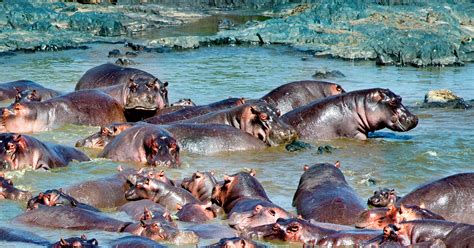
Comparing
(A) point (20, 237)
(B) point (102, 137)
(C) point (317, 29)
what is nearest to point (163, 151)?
(B) point (102, 137)

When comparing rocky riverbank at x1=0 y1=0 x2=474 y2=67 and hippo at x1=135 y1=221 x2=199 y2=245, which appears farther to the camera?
rocky riverbank at x1=0 y1=0 x2=474 y2=67

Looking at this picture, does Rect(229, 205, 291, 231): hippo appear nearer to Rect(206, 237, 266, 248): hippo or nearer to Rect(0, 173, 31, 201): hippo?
Rect(206, 237, 266, 248): hippo

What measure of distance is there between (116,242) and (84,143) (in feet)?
15.2

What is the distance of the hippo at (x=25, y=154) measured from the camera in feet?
30.2

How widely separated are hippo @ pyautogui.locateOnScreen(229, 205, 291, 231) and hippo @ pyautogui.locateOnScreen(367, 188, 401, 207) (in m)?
1.20

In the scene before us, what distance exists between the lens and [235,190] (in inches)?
325

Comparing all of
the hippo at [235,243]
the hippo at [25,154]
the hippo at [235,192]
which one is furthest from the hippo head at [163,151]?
the hippo at [235,243]

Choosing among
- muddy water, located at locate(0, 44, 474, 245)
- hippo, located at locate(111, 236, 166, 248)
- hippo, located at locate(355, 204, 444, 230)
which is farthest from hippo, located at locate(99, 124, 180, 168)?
hippo, located at locate(111, 236, 166, 248)

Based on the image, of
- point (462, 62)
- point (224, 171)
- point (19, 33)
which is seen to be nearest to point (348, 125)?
point (224, 171)

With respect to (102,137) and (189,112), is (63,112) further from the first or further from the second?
(189,112)

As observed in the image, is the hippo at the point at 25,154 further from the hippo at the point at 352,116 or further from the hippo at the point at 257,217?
the hippo at the point at 352,116

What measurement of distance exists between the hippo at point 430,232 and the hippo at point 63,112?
604cm

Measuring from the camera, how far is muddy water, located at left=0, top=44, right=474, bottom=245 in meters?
9.58

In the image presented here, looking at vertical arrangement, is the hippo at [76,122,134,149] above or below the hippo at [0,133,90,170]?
below
